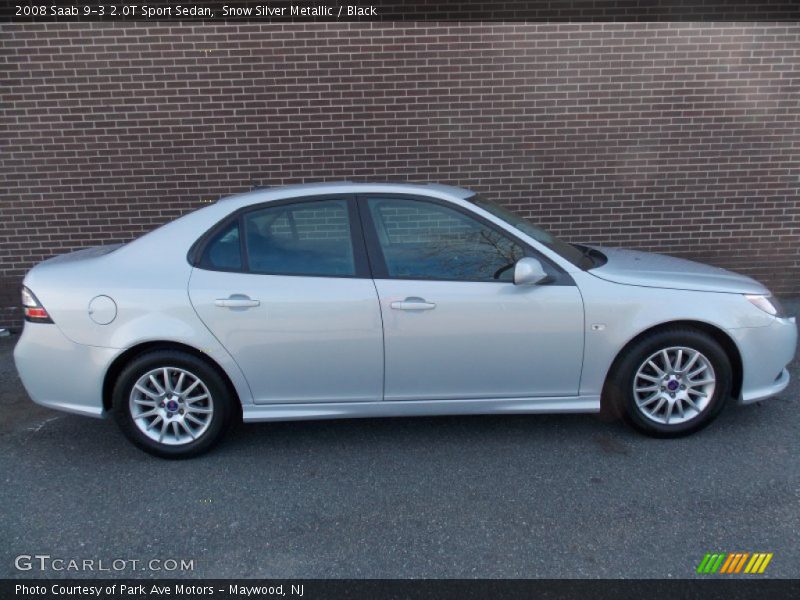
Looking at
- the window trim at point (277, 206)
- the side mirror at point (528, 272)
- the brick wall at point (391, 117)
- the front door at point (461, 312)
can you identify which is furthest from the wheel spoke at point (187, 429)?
the brick wall at point (391, 117)

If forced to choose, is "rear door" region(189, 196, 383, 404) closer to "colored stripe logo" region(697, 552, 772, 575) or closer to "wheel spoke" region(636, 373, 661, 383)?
"wheel spoke" region(636, 373, 661, 383)

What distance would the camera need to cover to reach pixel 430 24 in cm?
634

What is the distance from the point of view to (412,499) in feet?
11.3

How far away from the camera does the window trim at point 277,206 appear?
379 cm

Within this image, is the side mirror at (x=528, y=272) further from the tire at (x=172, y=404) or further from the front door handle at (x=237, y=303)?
the tire at (x=172, y=404)

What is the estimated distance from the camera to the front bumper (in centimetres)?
390

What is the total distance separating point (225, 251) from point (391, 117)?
3.19 metres

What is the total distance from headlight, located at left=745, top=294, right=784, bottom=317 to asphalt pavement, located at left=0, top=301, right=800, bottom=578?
74cm

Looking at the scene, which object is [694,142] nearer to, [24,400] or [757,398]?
[757,398]

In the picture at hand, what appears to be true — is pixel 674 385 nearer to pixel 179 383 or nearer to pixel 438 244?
pixel 438 244

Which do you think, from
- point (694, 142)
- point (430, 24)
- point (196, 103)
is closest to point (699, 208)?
point (694, 142)

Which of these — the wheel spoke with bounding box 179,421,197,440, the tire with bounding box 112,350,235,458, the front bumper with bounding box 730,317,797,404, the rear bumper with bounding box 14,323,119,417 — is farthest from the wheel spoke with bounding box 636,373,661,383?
the rear bumper with bounding box 14,323,119,417
